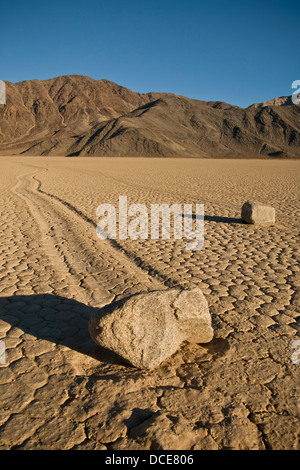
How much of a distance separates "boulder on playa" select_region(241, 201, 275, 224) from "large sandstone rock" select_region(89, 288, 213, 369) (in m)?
4.93

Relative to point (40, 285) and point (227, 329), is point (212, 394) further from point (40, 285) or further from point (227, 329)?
point (40, 285)

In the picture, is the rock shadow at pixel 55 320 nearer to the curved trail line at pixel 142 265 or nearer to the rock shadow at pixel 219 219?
the curved trail line at pixel 142 265

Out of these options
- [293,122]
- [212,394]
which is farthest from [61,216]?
[293,122]

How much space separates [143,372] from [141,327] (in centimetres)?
35

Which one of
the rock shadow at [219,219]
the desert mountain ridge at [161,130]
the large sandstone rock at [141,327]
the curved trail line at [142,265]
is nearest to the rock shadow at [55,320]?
the large sandstone rock at [141,327]

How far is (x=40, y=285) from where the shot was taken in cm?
390

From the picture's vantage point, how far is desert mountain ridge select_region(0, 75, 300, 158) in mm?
63850

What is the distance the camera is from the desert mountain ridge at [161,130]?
6385cm

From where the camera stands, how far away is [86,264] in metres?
4.67

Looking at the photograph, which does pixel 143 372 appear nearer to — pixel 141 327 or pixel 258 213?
pixel 141 327

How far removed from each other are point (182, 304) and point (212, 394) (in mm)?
663

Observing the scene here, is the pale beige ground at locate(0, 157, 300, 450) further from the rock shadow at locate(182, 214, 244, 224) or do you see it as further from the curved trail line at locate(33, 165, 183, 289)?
the rock shadow at locate(182, 214, 244, 224)

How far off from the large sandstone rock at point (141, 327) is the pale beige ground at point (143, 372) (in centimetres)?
15
